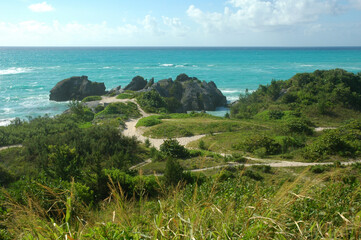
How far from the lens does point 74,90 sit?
1956 inches

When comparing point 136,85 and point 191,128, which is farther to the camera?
point 136,85

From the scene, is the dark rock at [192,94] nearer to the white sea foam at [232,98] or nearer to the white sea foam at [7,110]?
the white sea foam at [232,98]

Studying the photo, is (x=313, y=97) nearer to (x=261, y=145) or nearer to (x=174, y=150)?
(x=261, y=145)

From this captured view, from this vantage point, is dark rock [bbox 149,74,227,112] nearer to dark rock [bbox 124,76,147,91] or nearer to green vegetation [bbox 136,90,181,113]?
green vegetation [bbox 136,90,181,113]

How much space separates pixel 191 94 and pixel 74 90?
880 inches

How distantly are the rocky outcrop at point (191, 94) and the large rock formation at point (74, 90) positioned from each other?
1188 cm

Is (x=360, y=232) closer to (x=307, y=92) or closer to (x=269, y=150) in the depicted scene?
(x=269, y=150)

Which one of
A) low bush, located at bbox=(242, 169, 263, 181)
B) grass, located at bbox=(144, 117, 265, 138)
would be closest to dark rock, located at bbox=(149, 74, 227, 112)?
grass, located at bbox=(144, 117, 265, 138)

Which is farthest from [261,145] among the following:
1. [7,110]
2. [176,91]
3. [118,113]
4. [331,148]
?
[7,110]

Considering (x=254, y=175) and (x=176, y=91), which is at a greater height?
(x=176, y=91)

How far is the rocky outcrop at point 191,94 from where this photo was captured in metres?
43.0

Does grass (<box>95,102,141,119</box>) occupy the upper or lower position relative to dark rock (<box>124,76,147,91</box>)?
lower

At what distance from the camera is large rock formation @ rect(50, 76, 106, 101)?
49.0 meters

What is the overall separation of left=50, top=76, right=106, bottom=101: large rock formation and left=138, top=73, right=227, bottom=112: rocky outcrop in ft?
39.0
